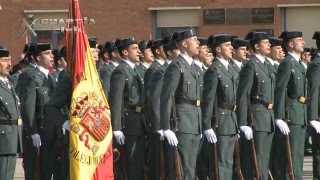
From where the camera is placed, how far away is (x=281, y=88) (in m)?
13.4

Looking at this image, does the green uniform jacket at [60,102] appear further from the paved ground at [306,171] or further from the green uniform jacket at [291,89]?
the paved ground at [306,171]

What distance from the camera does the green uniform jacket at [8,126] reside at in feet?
38.7

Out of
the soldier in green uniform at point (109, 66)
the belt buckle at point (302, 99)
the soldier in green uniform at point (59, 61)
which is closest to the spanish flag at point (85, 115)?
the soldier in green uniform at point (109, 66)

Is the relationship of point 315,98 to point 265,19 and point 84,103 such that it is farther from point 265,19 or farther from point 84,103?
point 265,19

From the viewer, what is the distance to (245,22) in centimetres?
3130

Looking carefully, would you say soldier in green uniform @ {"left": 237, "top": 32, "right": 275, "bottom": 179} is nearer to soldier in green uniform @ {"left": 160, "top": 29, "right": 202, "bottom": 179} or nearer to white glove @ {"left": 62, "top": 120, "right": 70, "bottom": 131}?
soldier in green uniform @ {"left": 160, "top": 29, "right": 202, "bottom": 179}

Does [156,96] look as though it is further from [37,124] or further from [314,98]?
[314,98]

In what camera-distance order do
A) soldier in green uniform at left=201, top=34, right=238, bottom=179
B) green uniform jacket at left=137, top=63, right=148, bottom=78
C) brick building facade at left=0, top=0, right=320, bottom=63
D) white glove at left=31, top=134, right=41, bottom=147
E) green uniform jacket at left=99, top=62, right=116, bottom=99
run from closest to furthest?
soldier in green uniform at left=201, top=34, right=238, bottom=179
white glove at left=31, top=134, right=41, bottom=147
green uniform jacket at left=99, top=62, right=116, bottom=99
green uniform jacket at left=137, top=63, right=148, bottom=78
brick building facade at left=0, top=0, right=320, bottom=63

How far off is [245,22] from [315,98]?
17.8m

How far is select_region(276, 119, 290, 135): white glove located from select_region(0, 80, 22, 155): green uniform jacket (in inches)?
125

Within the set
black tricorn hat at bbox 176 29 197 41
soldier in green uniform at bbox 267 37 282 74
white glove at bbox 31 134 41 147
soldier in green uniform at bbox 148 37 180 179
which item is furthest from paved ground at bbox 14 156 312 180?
white glove at bbox 31 134 41 147

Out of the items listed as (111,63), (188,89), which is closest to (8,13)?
(111,63)

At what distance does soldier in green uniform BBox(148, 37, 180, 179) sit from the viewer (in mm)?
12430

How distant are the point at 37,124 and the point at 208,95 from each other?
2018 mm
